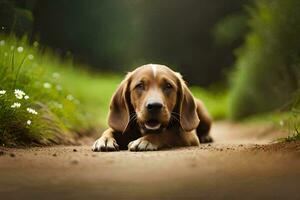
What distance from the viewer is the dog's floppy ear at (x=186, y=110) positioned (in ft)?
21.1

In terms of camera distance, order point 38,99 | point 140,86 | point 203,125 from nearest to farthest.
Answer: point 140,86 < point 38,99 < point 203,125

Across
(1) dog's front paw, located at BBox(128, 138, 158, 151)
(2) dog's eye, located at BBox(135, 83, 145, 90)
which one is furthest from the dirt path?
(2) dog's eye, located at BBox(135, 83, 145, 90)

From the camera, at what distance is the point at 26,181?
3.99 metres

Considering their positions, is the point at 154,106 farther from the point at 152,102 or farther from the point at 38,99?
the point at 38,99

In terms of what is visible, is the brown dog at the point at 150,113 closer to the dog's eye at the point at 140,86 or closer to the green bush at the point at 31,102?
the dog's eye at the point at 140,86

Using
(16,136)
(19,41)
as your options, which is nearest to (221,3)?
(19,41)

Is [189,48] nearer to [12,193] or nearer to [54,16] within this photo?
[54,16]

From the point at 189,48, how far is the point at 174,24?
1044 millimetres

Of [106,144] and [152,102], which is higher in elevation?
[152,102]

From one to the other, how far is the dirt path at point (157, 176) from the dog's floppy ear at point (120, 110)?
4.29 ft

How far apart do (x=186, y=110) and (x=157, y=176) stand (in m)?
2.63

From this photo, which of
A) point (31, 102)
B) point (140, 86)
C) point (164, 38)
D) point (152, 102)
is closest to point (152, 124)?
point (152, 102)

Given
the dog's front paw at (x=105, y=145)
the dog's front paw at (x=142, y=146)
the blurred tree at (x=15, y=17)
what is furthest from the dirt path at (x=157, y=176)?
the blurred tree at (x=15, y=17)

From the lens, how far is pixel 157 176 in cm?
395
